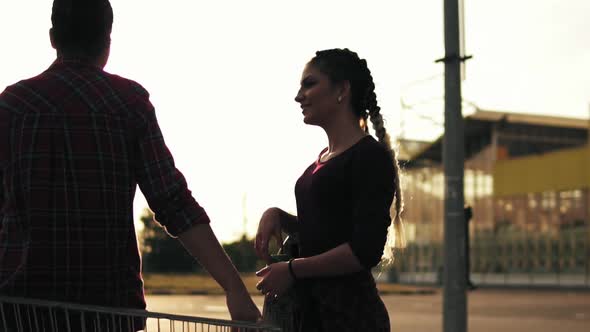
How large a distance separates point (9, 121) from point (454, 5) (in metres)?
7.42

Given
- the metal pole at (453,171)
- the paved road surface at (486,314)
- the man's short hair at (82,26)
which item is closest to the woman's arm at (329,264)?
the man's short hair at (82,26)

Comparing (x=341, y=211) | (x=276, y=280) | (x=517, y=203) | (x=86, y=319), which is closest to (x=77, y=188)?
(x=86, y=319)

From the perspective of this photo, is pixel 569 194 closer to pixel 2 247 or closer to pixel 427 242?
pixel 427 242

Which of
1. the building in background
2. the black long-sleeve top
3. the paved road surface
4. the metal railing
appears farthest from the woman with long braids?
the building in background

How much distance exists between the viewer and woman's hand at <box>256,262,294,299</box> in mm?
2994

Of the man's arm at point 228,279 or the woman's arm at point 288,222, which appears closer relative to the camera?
the man's arm at point 228,279

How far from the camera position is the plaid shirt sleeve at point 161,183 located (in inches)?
93.7

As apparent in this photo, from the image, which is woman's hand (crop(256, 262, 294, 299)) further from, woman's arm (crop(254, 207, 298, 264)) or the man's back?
the man's back

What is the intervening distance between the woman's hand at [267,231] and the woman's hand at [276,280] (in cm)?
20

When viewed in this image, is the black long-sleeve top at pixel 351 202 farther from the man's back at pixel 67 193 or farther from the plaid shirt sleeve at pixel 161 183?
the man's back at pixel 67 193

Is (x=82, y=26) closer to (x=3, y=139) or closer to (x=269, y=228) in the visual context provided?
(x=3, y=139)

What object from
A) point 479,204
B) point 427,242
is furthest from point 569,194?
point 427,242

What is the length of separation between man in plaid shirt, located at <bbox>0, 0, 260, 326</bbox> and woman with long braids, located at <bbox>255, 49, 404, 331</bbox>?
65cm

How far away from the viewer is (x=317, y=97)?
3.16 meters
